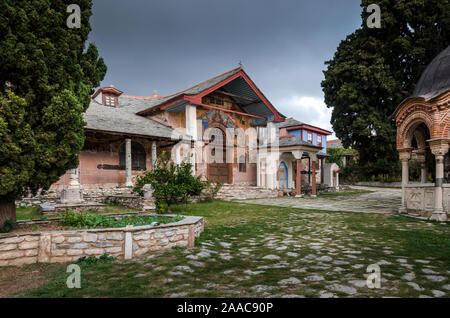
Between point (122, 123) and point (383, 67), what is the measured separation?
1277cm

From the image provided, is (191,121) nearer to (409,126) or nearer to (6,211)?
(409,126)

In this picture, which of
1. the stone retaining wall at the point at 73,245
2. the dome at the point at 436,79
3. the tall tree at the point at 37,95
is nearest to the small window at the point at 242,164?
the dome at the point at 436,79

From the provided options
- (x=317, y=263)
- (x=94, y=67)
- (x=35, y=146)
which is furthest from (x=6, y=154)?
(x=317, y=263)

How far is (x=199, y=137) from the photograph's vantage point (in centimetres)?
1659

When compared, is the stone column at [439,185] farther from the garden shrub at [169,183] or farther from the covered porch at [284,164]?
the covered porch at [284,164]

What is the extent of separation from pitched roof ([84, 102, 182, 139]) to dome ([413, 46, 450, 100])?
10915 millimetres

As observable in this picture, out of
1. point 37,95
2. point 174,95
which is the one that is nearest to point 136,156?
point 174,95

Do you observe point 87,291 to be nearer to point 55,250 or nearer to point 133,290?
point 133,290

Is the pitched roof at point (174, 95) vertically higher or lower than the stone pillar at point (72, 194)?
higher

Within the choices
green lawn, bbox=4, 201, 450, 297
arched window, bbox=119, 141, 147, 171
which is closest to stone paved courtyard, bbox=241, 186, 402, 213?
green lawn, bbox=4, 201, 450, 297

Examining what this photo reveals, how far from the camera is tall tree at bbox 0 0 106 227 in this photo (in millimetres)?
4191

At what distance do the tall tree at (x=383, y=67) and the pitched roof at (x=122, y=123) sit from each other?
29.5 feet

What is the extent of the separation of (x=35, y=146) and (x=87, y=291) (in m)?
2.76

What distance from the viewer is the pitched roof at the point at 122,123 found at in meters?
12.5
